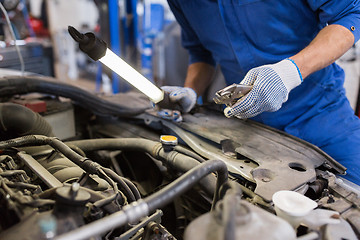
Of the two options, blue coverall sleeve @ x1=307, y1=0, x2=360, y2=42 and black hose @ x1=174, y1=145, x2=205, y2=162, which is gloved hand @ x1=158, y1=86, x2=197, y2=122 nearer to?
black hose @ x1=174, y1=145, x2=205, y2=162

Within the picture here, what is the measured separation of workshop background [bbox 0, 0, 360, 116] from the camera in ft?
8.76

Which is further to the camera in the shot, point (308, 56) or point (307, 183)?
point (308, 56)

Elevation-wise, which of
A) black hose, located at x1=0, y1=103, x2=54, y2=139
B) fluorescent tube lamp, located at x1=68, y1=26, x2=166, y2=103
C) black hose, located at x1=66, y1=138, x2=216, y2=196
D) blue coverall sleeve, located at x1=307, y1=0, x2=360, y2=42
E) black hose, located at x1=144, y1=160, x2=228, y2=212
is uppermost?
blue coverall sleeve, located at x1=307, y1=0, x2=360, y2=42

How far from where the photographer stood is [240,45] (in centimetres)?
140

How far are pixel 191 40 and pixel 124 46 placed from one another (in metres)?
2.17

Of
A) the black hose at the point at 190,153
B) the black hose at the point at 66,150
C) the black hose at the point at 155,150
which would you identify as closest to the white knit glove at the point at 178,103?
the black hose at the point at 155,150

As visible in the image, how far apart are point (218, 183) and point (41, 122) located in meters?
0.75

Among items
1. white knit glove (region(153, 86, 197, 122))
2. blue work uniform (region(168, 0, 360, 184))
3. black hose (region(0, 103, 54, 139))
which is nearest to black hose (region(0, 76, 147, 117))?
white knit glove (region(153, 86, 197, 122))

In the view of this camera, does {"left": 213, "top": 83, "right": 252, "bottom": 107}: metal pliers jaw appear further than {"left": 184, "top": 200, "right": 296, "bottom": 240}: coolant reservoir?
Yes

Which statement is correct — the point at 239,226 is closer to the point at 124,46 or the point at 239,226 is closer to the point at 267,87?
the point at 267,87

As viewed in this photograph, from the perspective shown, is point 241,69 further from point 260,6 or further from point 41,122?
point 41,122

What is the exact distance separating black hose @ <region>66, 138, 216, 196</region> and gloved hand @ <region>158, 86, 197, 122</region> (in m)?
0.23

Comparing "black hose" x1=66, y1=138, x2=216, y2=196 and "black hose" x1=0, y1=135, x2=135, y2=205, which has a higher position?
"black hose" x1=0, y1=135, x2=135, y2=205

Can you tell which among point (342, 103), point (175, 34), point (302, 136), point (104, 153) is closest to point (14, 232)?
point (104, 153)
